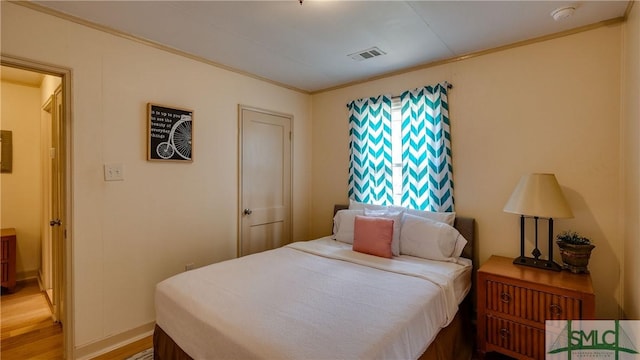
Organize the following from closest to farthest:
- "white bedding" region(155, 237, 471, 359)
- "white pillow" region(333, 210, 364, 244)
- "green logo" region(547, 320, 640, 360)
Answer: "white bedding" region(155, 237, 471, 359)
"green logo" region(547, 320, 640, 360)
"white pillow" region(333, 210, 364, 244)

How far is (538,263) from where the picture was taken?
7.14 feet

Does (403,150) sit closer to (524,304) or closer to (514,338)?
(524,304)

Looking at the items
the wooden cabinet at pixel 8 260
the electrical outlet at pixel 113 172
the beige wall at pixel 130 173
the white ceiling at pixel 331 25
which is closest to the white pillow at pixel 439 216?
the white ceiling at pixel 331 25

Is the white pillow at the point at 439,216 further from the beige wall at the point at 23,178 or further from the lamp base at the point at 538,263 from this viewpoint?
the beige wall at the point at 23,178

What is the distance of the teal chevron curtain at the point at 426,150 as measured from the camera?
278 centimetres

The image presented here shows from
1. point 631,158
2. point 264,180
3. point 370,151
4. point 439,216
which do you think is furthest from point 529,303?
point 264,180

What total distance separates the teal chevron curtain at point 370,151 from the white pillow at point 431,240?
24.7 inches

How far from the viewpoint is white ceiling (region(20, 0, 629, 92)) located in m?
1.92

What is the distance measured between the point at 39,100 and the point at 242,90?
2.78 metres

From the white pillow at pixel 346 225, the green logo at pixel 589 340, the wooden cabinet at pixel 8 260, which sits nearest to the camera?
the green logo at pixel 589 340

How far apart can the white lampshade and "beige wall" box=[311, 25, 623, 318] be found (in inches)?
10.5

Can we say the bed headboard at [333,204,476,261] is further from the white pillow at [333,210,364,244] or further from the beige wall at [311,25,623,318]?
the white pillow at [333,210,364,244]

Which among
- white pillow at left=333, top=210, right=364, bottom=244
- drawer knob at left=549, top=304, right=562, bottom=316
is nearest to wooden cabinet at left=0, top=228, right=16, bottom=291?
white pillow at left=333, top=210, right=364, bottom=244

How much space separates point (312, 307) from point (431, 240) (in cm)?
134
